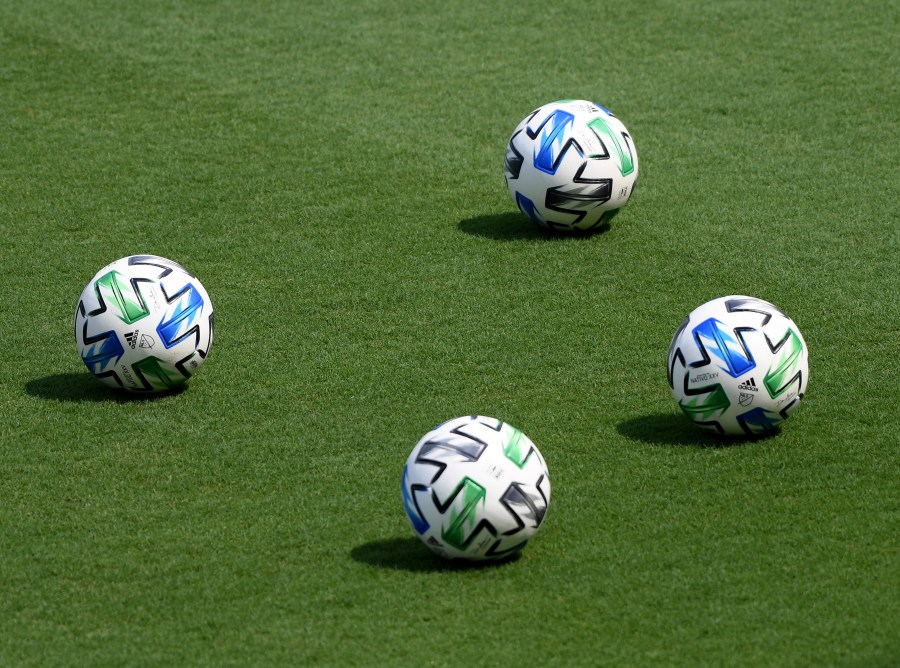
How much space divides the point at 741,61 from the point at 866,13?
2.87 metres

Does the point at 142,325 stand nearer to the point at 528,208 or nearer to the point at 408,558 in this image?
the point at 408,558

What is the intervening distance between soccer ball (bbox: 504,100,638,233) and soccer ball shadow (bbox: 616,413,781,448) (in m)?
3.50

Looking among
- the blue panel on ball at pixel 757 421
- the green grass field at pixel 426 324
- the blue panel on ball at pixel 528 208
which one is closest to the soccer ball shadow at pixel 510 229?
the green grass field at pixel 426 324

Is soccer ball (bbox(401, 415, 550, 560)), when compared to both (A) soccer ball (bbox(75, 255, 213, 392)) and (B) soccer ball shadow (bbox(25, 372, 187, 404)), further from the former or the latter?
(B) soccer ball shadow (bbox(25, 372, 187, 404))

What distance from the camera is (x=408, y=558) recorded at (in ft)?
26.2

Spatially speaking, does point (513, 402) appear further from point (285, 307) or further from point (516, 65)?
point (516, 65)

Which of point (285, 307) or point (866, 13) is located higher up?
point (866, 13)

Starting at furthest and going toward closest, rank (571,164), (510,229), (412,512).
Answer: (510,229) → (571,164) → (412,512)

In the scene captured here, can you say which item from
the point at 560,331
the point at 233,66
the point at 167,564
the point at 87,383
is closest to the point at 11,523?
the point at 167,564

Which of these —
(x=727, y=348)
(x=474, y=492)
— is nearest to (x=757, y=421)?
(x=727, y=348)

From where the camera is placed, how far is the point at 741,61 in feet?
58.4

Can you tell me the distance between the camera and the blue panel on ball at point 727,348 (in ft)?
29.5

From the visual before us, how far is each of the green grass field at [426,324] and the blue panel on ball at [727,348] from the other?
0.66 meters

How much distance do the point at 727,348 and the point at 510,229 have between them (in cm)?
493
